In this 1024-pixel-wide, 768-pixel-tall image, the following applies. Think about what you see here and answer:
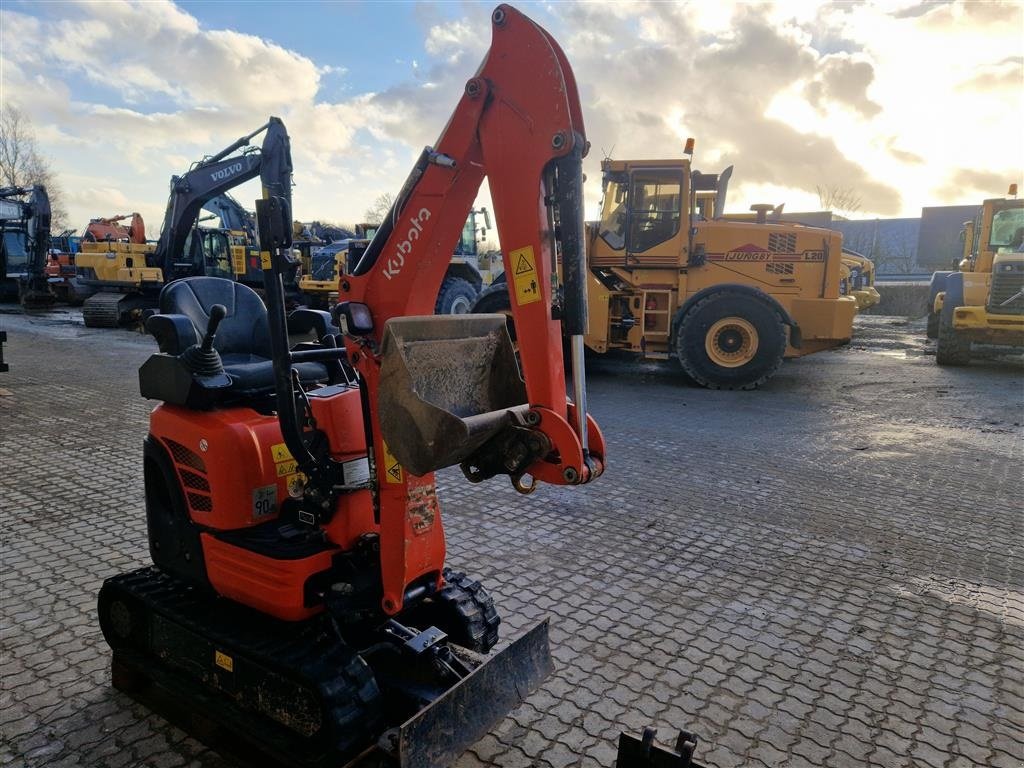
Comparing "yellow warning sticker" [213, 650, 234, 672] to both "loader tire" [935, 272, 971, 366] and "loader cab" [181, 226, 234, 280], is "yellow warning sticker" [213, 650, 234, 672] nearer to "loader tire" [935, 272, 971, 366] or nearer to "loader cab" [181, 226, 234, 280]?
"loader tire" [935, 272, 971, 366]

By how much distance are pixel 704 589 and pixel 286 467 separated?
2328mm

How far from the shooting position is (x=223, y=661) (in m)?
2.54

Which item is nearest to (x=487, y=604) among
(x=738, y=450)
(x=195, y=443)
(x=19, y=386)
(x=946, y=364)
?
(x=195, y=443)

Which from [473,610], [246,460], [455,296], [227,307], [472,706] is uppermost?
[227,307]

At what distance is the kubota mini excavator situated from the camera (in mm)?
13594

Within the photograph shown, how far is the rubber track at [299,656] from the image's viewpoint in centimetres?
225

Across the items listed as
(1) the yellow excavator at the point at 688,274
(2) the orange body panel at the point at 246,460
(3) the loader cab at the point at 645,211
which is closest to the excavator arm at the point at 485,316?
(2) the orange body panel at the point at 246,460

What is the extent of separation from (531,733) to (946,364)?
12341 millimetres

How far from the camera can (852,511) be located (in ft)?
16.7

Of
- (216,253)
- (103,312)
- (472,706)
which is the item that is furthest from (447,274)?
(472,706)

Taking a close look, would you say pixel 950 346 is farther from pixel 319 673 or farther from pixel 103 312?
pixel 103 312

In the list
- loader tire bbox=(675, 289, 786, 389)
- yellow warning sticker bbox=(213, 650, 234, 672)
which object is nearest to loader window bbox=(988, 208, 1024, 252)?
loader tire bbox=(675, 289, 786, 389)

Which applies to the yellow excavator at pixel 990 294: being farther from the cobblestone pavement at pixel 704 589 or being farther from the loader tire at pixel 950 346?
the cobblestone pavement at pixel 704 589

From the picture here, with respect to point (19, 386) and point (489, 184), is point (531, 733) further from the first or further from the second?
point (19, 386)
